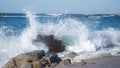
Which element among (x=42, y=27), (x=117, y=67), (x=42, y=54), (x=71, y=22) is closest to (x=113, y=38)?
(x=71, y=22)

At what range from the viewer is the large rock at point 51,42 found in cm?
1346

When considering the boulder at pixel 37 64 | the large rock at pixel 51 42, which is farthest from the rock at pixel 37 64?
the large rock at pixel 51 42

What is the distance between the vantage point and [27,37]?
14.6 metres

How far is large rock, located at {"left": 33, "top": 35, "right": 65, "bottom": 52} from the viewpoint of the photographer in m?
13.5

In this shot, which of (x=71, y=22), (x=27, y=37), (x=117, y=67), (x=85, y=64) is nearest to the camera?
(x=117, y=67)

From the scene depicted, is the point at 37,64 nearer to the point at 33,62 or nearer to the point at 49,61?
the point at 33,62

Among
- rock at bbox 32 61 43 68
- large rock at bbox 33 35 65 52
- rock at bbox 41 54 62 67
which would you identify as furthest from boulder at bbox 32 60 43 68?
large rock at bbox 33 35 65 52

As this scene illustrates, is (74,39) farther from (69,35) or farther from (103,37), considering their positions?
(103,37)

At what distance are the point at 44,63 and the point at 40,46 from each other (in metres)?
4.25

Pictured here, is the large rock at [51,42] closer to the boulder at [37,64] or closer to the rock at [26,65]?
the boulder at [37,64]

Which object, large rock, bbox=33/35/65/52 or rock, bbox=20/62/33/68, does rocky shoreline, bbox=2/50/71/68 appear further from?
large rock, bbox=33/35/65/52

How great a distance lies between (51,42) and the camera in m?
13.8

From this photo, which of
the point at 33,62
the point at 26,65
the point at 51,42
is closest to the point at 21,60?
the point at 33,62

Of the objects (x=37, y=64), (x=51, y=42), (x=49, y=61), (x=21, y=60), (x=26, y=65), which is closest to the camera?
(x=26, y=65)
